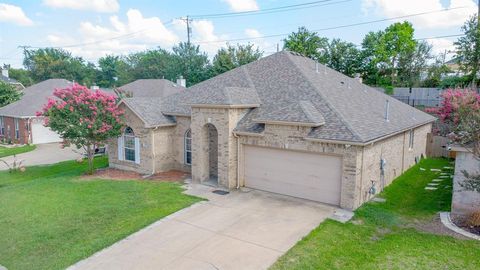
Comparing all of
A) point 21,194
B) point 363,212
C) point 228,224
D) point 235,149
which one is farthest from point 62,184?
point 363,212

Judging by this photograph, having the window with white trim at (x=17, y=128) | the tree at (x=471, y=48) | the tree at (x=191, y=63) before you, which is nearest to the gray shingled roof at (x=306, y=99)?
the tree at (x=471, y=48)

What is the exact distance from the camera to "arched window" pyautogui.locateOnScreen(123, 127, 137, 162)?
19.1 m

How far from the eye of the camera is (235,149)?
1561cm

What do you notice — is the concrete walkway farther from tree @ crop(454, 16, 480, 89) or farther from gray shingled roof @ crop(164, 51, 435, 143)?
tree @ crop(454, 16, 480, 89)

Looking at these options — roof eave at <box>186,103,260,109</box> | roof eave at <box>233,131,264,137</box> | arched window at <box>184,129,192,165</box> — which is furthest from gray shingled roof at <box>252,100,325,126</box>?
arched window at <box>184,129,192,165</box>

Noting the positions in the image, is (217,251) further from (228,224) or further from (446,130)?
(446,130)

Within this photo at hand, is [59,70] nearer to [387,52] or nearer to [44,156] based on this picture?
[44,156]

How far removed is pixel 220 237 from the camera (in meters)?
10.3

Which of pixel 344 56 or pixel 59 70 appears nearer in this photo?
pixel 344 56

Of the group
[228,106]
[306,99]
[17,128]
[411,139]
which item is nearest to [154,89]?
[17,128]

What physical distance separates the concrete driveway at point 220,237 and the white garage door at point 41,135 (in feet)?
84.5

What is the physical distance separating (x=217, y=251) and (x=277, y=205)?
4344 mm

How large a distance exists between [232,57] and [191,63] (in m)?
10.8

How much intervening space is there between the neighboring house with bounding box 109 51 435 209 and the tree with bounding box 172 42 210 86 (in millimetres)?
26610
